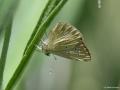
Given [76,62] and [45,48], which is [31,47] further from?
[76,62]

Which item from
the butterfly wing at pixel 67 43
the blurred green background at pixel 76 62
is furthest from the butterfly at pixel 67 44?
the blurred green background at pixel 76 62

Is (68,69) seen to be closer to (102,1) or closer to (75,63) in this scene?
(75,63)

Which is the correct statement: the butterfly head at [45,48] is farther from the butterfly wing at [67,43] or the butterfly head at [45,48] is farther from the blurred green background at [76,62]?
the blurred green background at [76,62]

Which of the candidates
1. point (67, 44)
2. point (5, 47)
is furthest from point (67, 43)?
point (5, 47)

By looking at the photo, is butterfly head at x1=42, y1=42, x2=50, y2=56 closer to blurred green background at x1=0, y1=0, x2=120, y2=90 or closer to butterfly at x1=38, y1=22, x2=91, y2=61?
butterfly at x1=38, y1=22, x2=91, y2=61

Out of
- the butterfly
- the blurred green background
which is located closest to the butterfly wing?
the butterfly

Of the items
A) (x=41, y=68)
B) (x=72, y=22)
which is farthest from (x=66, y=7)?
(x=41, y=68)
